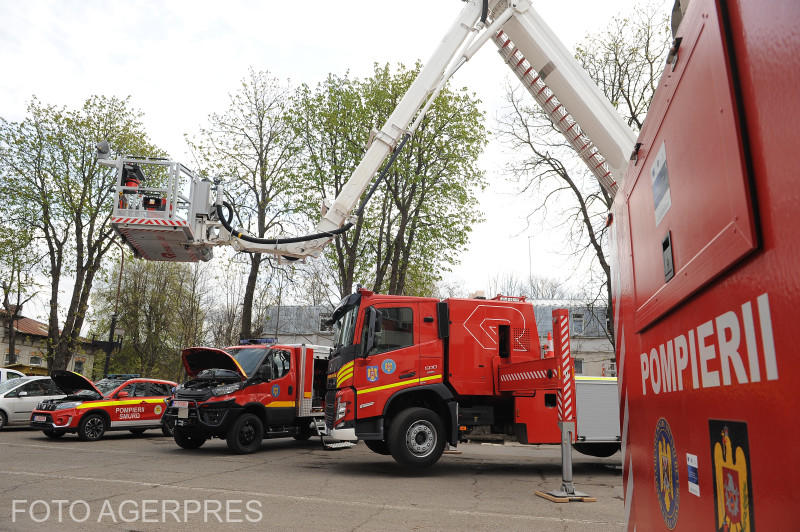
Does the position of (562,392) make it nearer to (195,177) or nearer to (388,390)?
(388,390)

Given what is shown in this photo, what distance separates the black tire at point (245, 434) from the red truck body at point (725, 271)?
11.1m

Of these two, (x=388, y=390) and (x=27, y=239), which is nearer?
(x=388, y=390)

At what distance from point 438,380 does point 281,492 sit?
331 cm

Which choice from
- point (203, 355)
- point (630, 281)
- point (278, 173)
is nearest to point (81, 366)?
point (278, 173)

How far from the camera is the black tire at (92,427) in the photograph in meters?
14.7

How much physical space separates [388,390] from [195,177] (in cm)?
481

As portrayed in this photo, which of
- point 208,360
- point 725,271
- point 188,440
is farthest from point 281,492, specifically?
point 725,271

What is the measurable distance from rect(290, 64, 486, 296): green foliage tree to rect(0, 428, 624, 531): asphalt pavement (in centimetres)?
1221

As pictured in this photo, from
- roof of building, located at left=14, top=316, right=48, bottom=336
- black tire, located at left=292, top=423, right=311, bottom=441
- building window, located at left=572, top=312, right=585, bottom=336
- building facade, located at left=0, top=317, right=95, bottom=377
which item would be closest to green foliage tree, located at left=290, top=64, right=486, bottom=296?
black tire, located at left=292, top=423, right=311, bottom=441

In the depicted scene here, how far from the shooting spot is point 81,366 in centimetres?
5416

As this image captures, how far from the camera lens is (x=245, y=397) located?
40.1 ft

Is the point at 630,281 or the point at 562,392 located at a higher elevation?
the point at 630,281

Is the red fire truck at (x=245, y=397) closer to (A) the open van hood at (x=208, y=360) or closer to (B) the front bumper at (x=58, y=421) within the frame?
(A) the open van hood at (x=208, y=360)

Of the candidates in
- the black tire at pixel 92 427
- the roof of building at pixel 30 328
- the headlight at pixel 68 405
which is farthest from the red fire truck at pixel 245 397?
the roof of building at pixel 30 328
